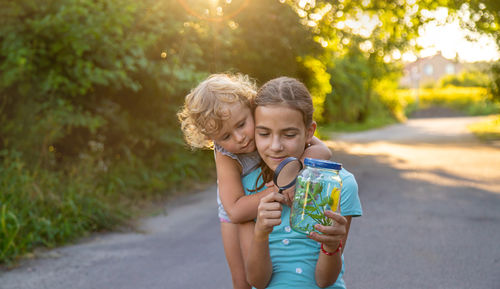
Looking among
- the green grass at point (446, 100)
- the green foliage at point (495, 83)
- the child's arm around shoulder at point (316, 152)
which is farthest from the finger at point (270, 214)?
the green grass at point (446, 100)

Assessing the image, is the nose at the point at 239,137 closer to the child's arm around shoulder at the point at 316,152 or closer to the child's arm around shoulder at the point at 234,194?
the child's arm around shoulder at the point at 234,194

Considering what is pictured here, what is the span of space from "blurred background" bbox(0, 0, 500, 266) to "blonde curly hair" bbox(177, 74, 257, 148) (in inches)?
69.0

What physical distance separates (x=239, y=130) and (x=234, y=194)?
11.4 inches

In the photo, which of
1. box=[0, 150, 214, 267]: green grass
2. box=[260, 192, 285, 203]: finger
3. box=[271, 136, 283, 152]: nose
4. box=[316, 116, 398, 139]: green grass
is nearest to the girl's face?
box=[271, 136, 283, 152]: nose

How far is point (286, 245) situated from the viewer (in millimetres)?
2332

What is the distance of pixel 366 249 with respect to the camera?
5090 mm

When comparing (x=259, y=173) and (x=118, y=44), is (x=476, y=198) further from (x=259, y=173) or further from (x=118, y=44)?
(x=259, y=173)

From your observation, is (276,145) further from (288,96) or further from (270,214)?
(270,214)

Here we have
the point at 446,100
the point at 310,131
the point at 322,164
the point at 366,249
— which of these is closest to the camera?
the point at 322,164

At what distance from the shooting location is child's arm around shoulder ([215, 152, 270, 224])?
7.54 feet

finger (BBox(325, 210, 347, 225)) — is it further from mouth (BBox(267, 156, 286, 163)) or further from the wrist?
mouth (BBox(267, 156, 286, 163))

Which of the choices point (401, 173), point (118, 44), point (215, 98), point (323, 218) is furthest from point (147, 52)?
point (323, 218)

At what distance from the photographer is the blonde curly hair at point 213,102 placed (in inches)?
97.0

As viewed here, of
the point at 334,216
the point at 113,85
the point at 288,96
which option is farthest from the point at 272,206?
the point at 113,85
